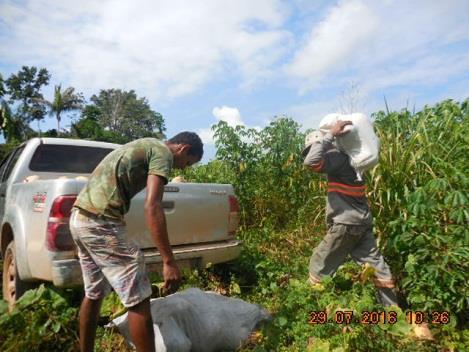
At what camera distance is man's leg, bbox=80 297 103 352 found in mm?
2559

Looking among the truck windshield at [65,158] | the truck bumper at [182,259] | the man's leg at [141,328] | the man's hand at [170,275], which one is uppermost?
the truck windshield at [65,158]

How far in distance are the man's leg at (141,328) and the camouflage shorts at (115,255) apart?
0.05 metres

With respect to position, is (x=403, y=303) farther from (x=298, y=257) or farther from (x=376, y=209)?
(x=298, y=257)

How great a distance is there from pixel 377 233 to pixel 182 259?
184cm

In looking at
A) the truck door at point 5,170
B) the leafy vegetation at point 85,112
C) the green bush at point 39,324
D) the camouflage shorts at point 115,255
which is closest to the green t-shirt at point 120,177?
the camouflage shorts at point 115,255

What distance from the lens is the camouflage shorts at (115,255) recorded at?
2.29 m

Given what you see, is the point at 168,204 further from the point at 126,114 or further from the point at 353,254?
the point at 126,114

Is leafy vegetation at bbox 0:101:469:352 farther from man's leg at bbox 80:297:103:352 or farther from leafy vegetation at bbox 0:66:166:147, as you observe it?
leafy vegetation at bbox 0:66:166:147

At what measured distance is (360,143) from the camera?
10.5 ft

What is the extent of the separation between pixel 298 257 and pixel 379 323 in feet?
7.60

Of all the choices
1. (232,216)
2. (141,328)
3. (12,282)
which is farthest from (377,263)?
(12,282)

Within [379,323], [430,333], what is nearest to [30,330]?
[379,323]

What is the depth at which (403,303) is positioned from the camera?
3559 mm

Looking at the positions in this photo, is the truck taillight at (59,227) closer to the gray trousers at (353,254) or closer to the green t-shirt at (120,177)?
the green t-shirt at (120,177)
